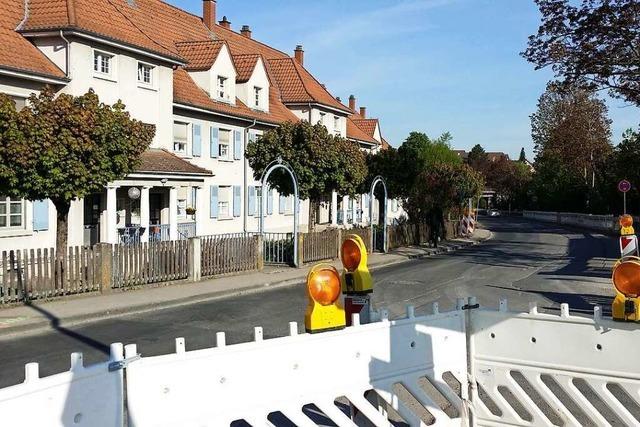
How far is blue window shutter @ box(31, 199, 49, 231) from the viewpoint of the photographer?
19.2m

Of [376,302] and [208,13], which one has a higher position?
[208,13]

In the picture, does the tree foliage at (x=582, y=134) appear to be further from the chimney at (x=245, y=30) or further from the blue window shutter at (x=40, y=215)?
the blue window shutter at (x=40, y=215)

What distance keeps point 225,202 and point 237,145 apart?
112 inches

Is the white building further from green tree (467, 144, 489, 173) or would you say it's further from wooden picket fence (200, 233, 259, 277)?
green tree (467, 144, 489, 173)

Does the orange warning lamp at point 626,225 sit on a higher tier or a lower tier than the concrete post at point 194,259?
higher

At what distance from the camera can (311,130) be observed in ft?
75.3

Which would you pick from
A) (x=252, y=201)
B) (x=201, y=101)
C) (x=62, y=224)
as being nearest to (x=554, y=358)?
(x=62, y=224)

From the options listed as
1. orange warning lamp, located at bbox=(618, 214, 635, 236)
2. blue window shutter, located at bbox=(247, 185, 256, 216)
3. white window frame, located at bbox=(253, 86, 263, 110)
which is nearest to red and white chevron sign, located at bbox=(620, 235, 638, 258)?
orange warning lamp, located at bbox=(618, 214, 635, 236)

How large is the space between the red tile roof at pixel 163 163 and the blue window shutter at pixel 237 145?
648 centimetres

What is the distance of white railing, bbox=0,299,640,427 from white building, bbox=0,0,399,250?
16462 mm

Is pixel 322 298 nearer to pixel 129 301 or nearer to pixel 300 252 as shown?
pixel 129 301

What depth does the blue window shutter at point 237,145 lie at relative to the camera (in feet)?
102

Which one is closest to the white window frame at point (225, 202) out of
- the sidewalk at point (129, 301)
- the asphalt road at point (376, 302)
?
the asphalt road at point (376, 302)

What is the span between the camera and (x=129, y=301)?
13.8m
